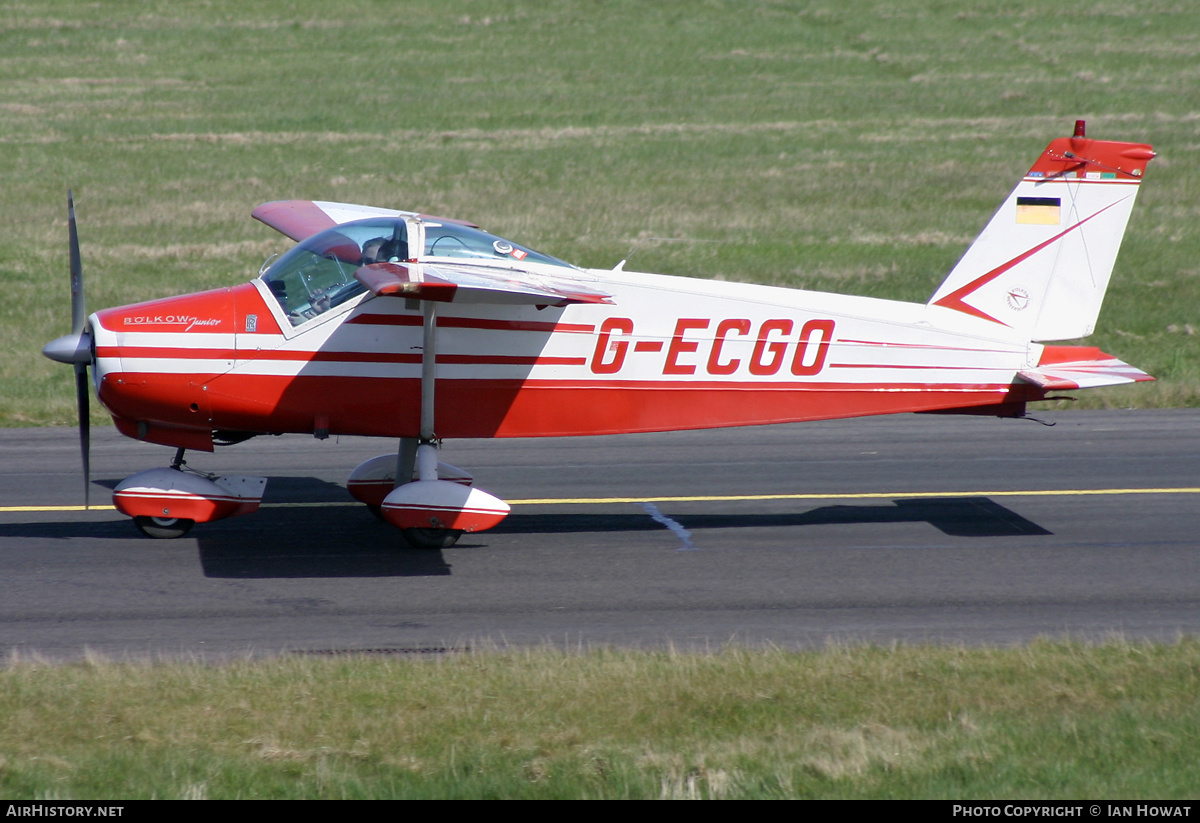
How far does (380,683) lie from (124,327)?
3.96 metres

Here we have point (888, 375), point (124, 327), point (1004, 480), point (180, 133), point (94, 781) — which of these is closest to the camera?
point (94, 781)

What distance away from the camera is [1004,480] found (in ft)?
37.5

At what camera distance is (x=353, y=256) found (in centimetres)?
917

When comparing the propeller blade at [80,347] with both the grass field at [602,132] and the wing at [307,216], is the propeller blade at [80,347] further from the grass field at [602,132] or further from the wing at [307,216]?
the grass field at [602,132]

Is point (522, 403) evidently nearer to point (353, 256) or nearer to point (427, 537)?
point (427, 537)

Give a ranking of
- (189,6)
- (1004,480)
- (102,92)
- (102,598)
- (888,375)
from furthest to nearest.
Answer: (189,6) < (102,92) < (1004,480) < (888,375) < (102,598)

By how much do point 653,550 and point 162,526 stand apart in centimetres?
391

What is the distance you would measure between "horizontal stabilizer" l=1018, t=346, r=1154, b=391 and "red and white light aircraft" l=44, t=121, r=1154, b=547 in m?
0.02

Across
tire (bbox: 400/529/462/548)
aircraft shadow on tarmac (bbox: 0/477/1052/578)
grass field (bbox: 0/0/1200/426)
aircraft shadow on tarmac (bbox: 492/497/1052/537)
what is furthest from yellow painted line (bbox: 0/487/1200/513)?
grass field (bbox: 0/0/1200/426)

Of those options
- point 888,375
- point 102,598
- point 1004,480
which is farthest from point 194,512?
point 1004,480

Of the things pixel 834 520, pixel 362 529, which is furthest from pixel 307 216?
pixel 834 520

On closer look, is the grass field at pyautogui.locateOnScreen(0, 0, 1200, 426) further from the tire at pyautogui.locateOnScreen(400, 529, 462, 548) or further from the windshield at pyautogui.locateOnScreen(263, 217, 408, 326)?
the tire at pyautogui.locateOnScreen(400, 529, 462, 548)

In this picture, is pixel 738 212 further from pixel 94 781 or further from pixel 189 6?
pixel 189 6

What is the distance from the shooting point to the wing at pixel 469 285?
8.17m
